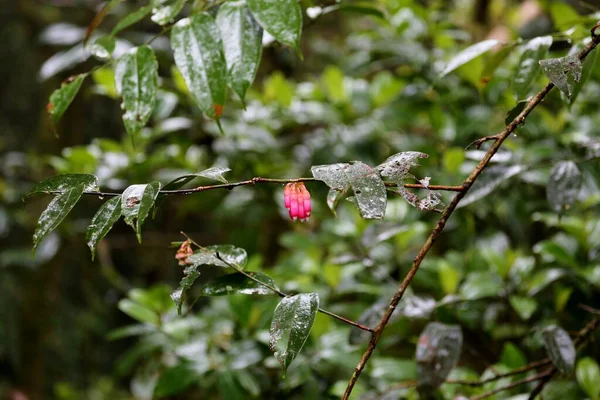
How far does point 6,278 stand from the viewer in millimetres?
1792

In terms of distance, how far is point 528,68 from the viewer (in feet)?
2.30

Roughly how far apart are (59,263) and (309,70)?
1471 mm

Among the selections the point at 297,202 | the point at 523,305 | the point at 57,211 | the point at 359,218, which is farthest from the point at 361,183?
the point at 359,218

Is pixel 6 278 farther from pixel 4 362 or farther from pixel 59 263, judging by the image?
pixel 4 362

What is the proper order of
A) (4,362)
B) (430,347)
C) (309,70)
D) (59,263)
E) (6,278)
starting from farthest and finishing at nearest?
(309,70) → (4,362) → (59,263) → (6,278) → (430,347)

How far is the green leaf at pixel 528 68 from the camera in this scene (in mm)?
696

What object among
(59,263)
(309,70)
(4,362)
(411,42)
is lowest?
(4,362)

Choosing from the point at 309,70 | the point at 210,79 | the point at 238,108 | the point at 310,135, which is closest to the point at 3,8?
the point at 309,70

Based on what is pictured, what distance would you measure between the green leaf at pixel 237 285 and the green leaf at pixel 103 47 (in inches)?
13.0

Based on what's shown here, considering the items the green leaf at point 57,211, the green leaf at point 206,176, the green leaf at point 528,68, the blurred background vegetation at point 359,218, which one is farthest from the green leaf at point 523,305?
the green leaf at point 57,211

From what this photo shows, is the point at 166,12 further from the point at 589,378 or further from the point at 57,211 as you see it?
the point at 589,378

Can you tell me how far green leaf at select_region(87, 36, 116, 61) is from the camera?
0.72m

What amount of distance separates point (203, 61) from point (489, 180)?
47 cm

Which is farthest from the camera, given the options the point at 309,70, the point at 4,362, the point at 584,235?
the point at 309,70
